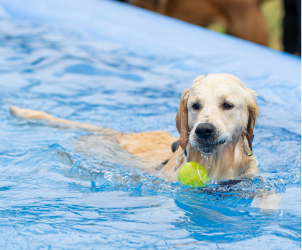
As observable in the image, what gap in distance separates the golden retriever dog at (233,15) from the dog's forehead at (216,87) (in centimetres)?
609

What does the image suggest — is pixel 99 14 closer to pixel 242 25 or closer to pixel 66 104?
pixel 242 25

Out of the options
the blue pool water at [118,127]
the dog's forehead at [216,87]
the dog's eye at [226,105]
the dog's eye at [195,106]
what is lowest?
the blue pool water at [118,127]

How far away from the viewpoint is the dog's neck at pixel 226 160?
320 centimetres

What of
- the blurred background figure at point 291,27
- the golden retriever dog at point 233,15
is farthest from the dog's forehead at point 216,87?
the golden retriever dog at point 233,15

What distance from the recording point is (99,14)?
8.66 meters

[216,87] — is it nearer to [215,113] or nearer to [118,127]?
[215,113]

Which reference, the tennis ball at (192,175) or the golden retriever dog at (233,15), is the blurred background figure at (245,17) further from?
the tennis ball at (192,175)

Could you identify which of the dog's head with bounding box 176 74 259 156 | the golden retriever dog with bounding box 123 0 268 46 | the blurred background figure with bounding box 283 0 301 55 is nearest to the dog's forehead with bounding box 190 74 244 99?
the dog's head with bounding box 176 74 259 156

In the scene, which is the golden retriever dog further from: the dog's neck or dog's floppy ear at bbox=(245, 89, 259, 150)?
the dog's neck

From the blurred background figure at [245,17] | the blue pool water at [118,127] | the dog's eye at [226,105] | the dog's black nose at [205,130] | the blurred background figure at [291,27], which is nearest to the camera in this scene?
the blue pool water at [118,127]

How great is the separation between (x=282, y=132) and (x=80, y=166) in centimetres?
244

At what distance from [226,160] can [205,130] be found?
495 millimetres

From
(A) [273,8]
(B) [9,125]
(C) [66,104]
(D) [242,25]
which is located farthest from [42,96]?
(A) [273,8]

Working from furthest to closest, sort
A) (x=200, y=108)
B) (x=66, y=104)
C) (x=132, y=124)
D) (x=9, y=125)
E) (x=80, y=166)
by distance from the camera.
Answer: (x=66, y=104) → (x=132, y=124) → (x=9, y=125) → (x=80, y=166) → (x=200, y=108)
